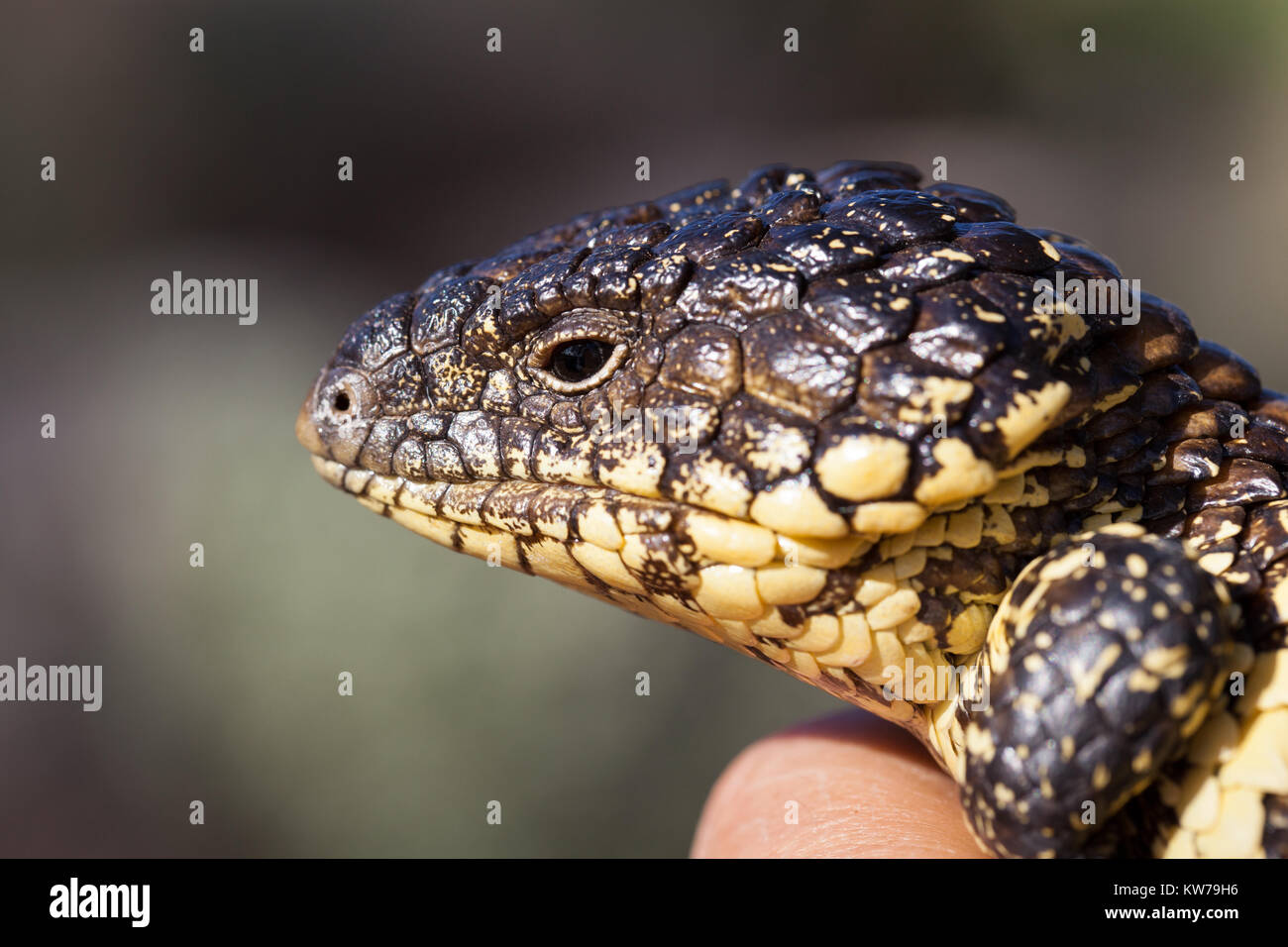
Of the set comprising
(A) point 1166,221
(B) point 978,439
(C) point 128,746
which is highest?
(A) point 1166,221

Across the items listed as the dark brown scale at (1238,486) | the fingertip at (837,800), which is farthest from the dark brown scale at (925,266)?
the fingertip at (837,800)

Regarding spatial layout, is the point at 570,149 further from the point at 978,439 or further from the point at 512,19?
the point at 978,439

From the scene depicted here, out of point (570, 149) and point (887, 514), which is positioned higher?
point (570, 149)
